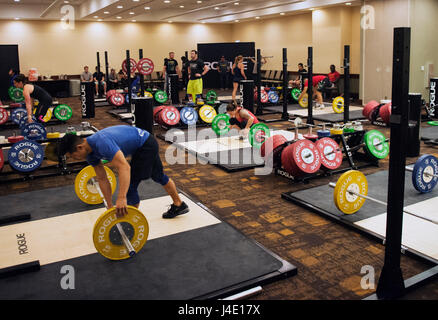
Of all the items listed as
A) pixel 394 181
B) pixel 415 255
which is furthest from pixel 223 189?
pixel 394 181

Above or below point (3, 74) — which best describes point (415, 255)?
below

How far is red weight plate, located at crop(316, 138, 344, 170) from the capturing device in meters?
3.88

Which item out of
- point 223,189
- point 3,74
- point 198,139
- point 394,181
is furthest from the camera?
point 3,74

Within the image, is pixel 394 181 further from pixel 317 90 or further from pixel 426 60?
pixel 426 60

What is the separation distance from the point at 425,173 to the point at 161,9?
33.9ft

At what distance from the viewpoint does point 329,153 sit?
3912mm

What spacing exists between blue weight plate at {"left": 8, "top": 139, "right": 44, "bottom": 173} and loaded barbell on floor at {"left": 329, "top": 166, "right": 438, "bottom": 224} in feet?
9.41

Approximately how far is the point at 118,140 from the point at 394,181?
1465mm

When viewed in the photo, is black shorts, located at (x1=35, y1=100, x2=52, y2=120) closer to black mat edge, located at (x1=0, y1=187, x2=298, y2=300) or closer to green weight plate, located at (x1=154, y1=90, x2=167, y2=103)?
green weight plate, located at (x1=154, y1=90, x2=167, y2=103)

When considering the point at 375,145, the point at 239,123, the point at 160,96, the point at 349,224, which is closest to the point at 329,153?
the point at 375,145

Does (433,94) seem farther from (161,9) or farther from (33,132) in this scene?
(161,9)

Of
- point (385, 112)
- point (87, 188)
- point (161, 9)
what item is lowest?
point (87, 188)
